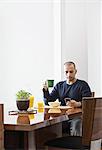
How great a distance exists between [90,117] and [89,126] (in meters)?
0.07

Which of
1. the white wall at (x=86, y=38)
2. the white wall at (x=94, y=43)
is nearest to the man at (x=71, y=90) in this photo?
the white wall at (x=86, y=38)

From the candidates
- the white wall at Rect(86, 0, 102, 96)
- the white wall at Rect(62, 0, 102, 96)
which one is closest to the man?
the white wall at Rect(62, 0, 102, 96)

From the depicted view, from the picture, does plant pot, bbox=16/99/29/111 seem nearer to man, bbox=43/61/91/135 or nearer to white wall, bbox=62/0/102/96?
man, bbox=43/61/91/135

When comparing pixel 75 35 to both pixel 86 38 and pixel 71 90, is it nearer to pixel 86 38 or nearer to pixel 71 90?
pixel 86 38

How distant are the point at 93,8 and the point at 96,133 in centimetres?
267

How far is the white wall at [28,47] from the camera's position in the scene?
452 cm

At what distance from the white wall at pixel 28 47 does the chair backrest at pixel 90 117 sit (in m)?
2.15

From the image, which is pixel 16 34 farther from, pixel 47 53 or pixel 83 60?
pixel 83 60

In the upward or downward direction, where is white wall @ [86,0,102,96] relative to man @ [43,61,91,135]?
upward

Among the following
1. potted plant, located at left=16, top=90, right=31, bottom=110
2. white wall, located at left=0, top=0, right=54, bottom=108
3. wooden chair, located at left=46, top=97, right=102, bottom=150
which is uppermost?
white wall, located at left=0, top=0, right=54, bottom=108

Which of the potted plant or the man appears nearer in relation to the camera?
the potted plant

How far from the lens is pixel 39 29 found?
15.0ft

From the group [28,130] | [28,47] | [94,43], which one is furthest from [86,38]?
[28,130]

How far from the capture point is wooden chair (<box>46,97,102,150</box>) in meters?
2.39
